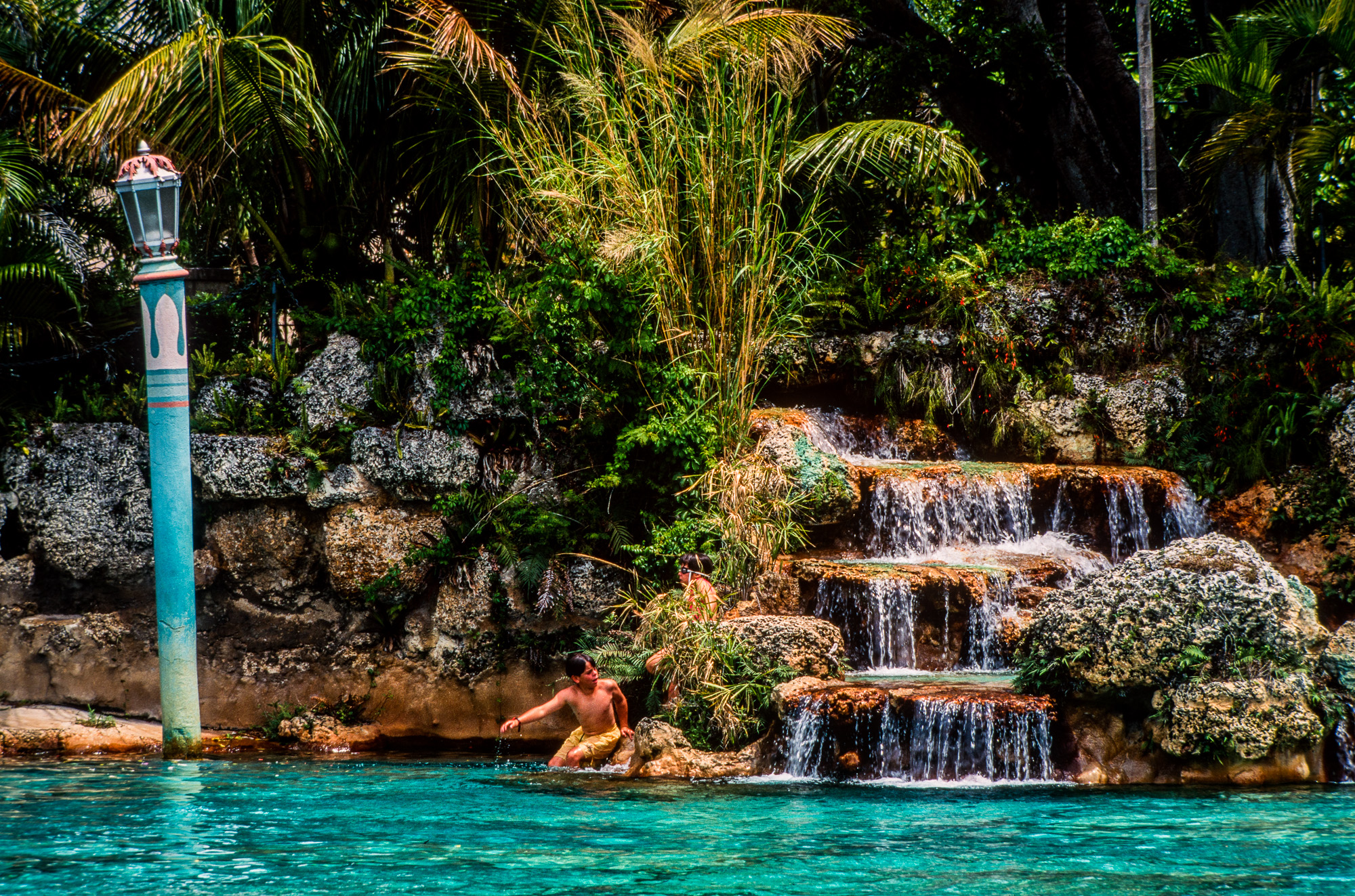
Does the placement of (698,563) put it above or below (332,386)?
below

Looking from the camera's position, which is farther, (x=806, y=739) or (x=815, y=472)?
(x=815, y=472)

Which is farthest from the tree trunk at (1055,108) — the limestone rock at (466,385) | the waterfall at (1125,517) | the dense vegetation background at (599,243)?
the limestone rock at (466,385)

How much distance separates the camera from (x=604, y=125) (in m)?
9.55

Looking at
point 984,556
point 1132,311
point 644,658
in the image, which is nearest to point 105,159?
point 644,658

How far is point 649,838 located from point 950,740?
7.43 feet

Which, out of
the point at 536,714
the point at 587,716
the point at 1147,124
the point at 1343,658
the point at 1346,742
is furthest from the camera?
the point at 1147,124

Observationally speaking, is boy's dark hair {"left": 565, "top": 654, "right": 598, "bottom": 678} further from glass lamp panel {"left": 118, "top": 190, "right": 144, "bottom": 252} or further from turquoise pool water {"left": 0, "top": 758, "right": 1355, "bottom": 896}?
glass lamp panel {"left": 118, "top": 190, "right": 144, "bottom": 252}

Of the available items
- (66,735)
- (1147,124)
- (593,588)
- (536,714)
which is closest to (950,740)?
(536,714)

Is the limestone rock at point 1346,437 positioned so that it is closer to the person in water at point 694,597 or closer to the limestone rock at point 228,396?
the person in water at point 694,597

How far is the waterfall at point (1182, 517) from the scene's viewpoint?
9.95 meters

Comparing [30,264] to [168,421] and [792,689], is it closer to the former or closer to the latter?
[168,421]

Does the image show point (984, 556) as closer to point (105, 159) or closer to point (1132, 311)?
point (1132, 311)

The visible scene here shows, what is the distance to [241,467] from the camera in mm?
9594

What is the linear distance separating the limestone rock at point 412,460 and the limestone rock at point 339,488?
0.25 ft
